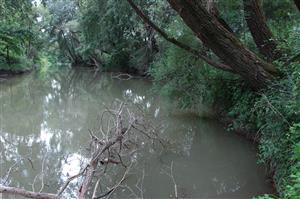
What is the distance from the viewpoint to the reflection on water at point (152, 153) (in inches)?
218

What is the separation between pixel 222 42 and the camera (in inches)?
210

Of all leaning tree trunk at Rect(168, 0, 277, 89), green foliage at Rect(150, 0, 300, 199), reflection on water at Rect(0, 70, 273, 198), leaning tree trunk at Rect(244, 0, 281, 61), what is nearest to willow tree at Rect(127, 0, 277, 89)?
leaning tree trunk at Rect(168, 0, 277, 89)

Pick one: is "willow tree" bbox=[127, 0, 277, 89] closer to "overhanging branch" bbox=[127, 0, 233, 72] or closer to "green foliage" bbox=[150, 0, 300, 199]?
"overhanging branch" bbox=[127, 0, 233, 72]

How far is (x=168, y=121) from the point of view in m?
9.87

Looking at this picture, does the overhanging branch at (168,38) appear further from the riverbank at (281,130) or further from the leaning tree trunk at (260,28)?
the leaning tree trunk at (260,28)

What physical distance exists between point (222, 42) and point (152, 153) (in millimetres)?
2630

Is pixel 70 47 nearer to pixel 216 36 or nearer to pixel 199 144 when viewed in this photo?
pixel 199 144

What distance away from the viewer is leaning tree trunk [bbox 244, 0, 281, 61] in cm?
653

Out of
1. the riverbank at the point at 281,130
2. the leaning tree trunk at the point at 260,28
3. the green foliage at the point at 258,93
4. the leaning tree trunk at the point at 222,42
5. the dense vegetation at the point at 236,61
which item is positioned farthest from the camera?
the leaning tree trunk at the point at 260,28

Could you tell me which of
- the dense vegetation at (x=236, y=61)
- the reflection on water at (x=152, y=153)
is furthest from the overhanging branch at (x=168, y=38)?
the reflection on water at (x=152, y=153)

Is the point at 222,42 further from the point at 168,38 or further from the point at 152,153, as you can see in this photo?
the point at 152,153

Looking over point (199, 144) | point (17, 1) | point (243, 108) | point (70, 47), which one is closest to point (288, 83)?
Result: point (243, 108)

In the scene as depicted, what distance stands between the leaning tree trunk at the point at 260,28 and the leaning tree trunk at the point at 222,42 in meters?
0.88

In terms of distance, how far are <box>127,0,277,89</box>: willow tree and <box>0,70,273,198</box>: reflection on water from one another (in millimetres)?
1607
